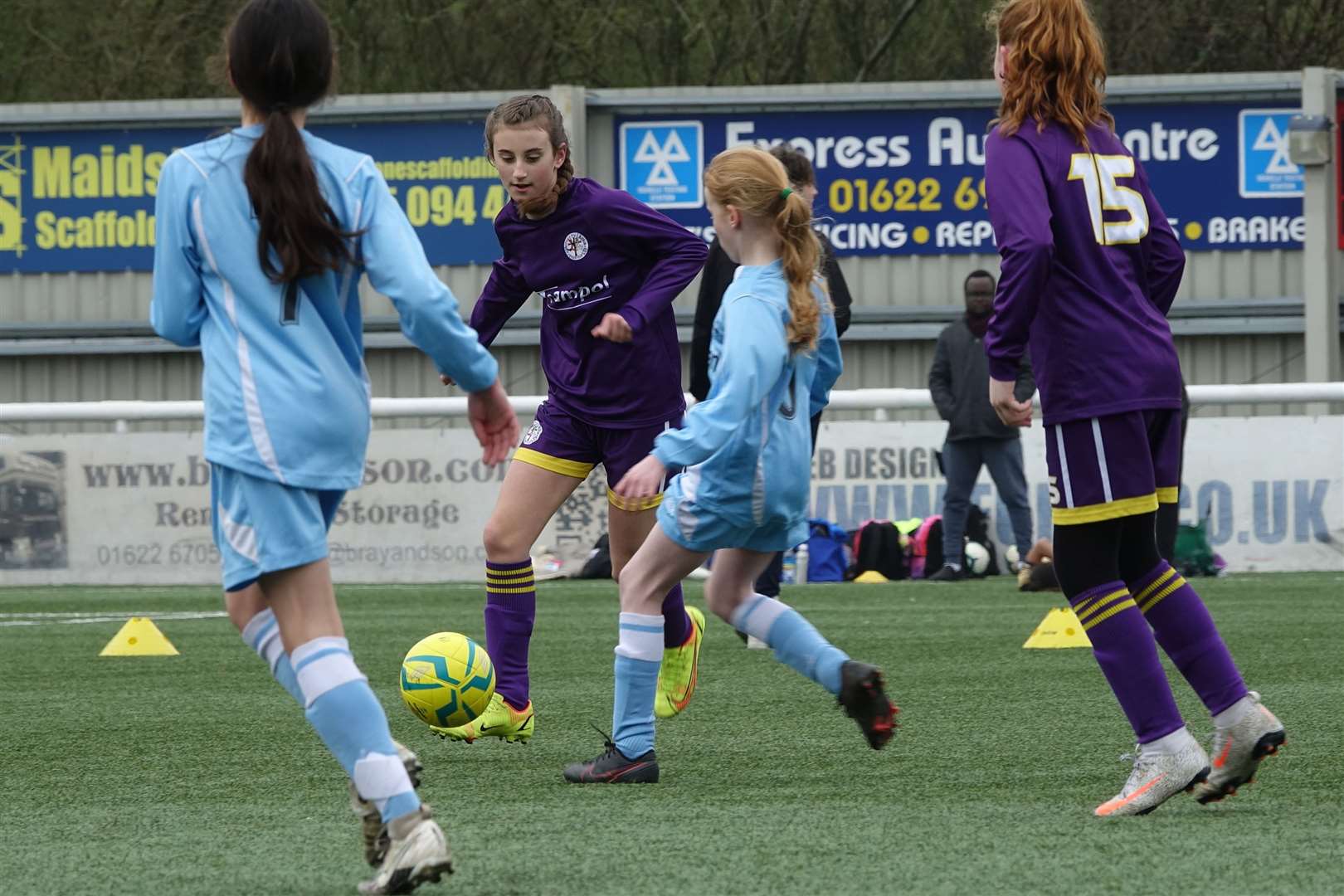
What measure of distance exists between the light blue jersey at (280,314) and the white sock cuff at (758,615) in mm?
1615

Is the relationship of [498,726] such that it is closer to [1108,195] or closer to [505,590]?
[505,590]

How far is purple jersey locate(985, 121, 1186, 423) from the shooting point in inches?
185

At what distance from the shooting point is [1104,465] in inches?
186

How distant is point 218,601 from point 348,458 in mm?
9114

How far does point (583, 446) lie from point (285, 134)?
8.57 feet

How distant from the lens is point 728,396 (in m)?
4.84

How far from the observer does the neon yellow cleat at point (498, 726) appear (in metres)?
6.03

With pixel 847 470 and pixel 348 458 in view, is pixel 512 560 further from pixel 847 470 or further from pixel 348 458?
pixel 847 470

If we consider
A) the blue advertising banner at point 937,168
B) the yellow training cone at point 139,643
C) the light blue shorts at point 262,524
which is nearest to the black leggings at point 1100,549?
the light blue shorts at point 262,524

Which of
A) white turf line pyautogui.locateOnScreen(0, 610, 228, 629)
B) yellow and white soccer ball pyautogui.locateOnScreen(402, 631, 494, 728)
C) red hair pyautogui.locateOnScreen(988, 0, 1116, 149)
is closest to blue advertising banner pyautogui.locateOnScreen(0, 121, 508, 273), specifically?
white turf line pyautogui.locateOnScreen(0, 610, 228, 629)

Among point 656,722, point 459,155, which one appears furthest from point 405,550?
point 656,722

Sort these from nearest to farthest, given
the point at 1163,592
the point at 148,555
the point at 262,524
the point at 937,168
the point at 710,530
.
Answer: the point at 262,524 < the point at 1163,592 < the point at 710,530 < the point at 148,555 < the point at 937,168

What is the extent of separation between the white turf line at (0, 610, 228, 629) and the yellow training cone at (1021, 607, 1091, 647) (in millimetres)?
4625

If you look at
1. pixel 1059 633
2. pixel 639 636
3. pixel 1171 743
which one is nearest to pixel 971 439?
pixel 1059 633
